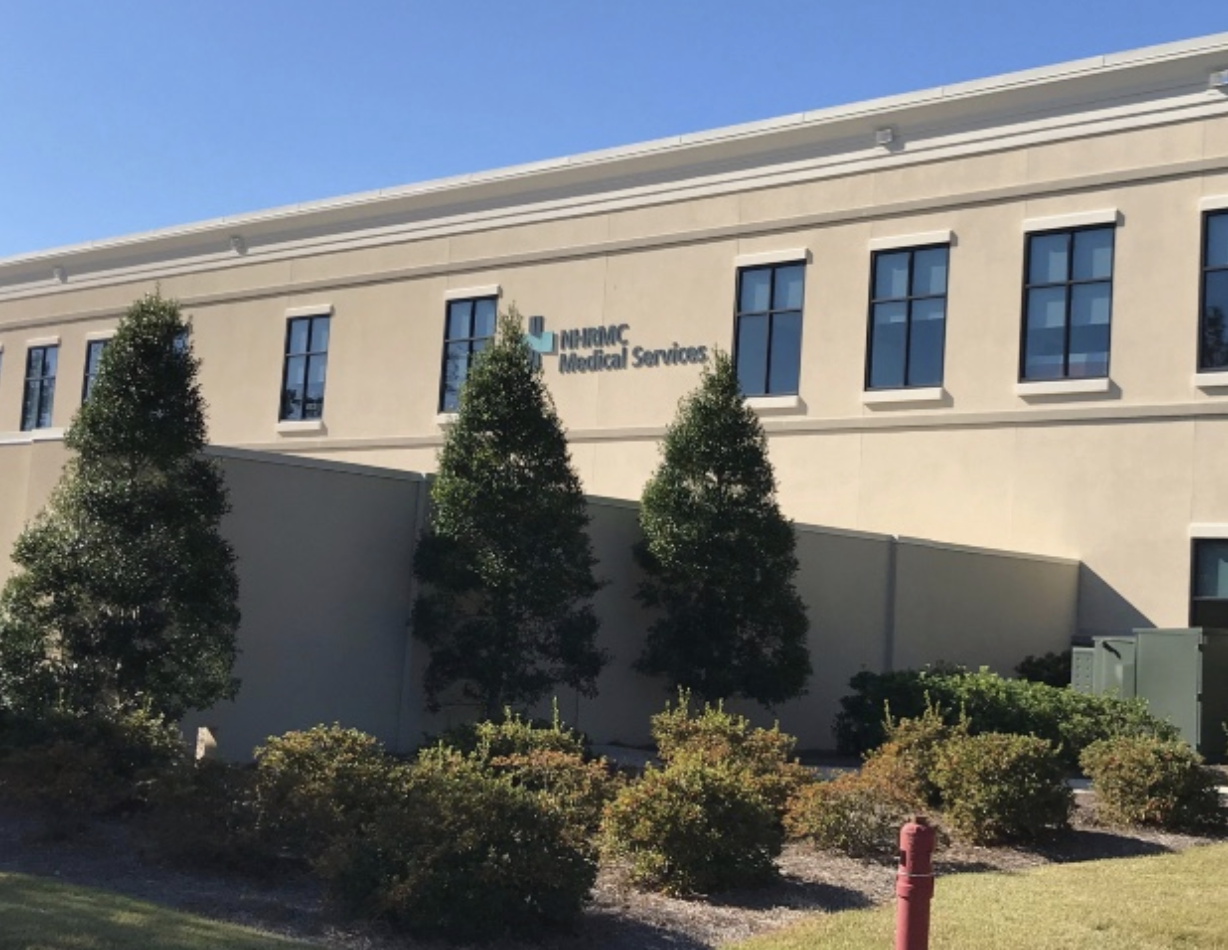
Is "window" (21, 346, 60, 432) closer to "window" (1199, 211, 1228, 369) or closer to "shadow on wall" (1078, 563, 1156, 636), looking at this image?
"shadow on wall" (1078, 563, 1156, 636)

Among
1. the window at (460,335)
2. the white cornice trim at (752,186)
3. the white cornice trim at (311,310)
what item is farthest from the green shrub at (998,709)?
the white cornice trim at (311,310)

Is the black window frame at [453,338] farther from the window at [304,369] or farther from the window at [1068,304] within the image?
the window at [1068,304]

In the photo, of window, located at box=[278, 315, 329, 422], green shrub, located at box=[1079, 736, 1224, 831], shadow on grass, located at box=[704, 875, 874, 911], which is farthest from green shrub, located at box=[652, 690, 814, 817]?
window, located at box=[278, 315, 329, 422]

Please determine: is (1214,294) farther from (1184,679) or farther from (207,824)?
(207,824)

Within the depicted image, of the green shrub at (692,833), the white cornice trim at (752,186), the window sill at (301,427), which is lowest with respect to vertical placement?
the green shrub at (692,833)

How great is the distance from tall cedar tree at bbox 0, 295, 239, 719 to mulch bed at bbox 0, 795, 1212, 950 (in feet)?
5.54

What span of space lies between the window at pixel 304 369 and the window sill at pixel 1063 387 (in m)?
15.6

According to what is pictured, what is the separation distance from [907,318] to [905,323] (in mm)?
89

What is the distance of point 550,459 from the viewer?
16641 millimetres

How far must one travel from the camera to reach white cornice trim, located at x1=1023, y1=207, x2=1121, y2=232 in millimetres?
23297

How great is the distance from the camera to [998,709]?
16953 millimetres

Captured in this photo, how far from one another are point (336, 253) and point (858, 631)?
1681cm

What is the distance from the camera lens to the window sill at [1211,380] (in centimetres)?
2209

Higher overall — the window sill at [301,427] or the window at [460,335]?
the window at [460,335]
